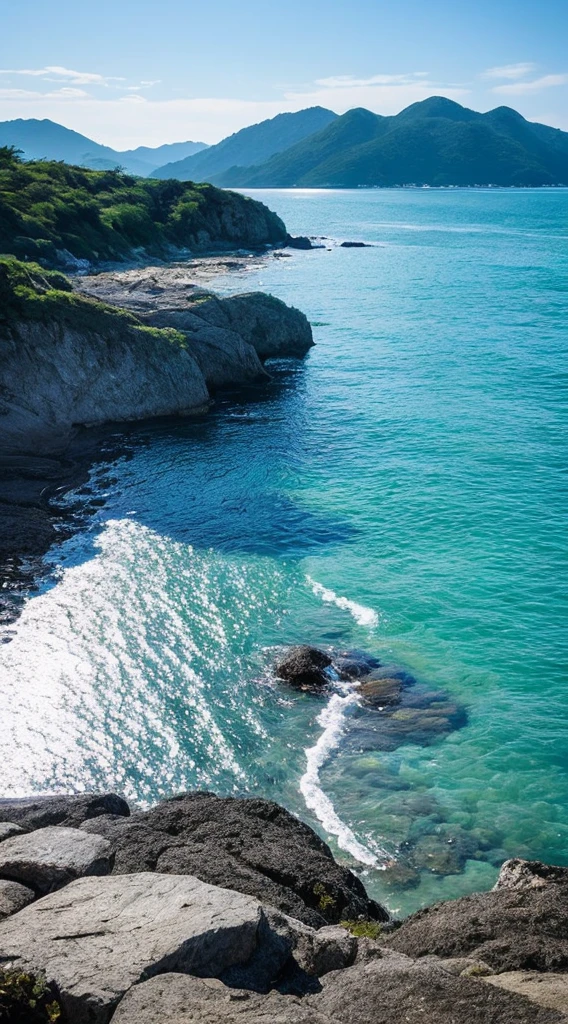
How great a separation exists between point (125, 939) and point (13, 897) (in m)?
3.11

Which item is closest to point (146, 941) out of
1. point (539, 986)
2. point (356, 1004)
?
point (356, 1004)

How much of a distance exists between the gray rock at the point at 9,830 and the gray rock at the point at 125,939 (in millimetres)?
3944

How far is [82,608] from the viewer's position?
28.3 metres

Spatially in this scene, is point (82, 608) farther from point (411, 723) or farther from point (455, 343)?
point (455, 343)

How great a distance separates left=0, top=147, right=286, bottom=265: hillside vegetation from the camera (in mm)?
95438

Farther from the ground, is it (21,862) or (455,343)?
(455,343)

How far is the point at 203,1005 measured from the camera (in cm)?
829

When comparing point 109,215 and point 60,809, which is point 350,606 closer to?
point 60,809

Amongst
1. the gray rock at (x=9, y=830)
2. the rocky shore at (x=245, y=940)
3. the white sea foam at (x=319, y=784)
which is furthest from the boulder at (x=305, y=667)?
the gray rock at (x=9, y=830)

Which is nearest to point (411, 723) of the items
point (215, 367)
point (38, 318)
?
point (38, 318)

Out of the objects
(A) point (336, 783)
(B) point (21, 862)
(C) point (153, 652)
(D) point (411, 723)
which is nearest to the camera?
(B) point (21, 862)

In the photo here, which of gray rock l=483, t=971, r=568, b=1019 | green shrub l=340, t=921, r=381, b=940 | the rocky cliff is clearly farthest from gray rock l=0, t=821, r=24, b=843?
the rocky cliff

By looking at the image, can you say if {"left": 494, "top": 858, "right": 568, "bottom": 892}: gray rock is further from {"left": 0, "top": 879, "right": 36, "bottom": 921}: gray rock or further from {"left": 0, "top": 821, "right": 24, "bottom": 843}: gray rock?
{"left": 0, "top": 821, "right": 24, "bottom": 843}: gray rock

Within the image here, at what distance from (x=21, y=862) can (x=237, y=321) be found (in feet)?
171
